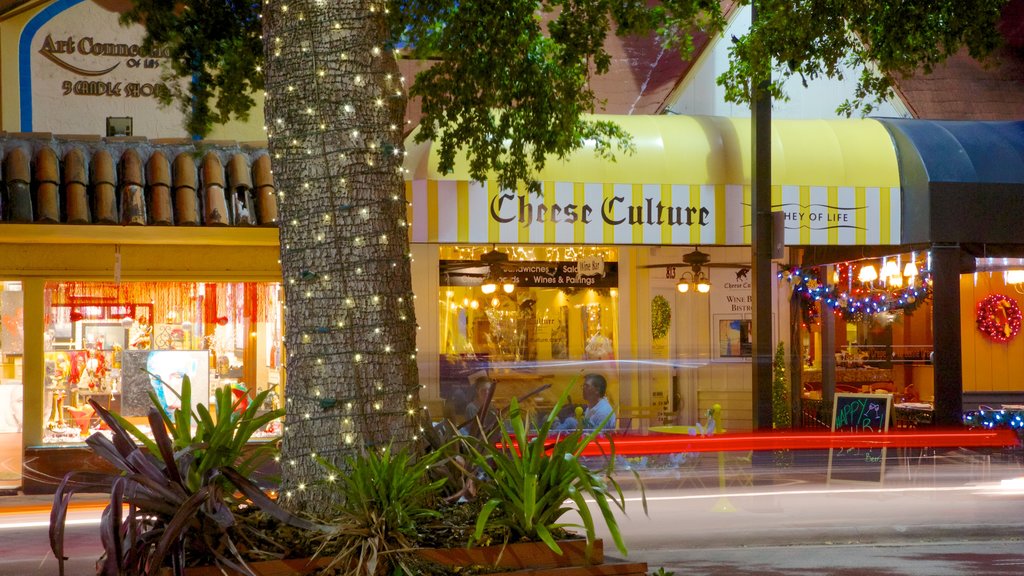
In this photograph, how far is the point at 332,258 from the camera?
5418 mm

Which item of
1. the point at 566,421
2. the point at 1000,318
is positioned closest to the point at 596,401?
the point at 566,421

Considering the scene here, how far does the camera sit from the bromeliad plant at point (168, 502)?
180 inches

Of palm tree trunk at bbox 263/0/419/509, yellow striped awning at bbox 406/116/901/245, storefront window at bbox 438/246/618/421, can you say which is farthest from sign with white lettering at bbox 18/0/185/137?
palm tree trunk at bbox 263/0/419/509

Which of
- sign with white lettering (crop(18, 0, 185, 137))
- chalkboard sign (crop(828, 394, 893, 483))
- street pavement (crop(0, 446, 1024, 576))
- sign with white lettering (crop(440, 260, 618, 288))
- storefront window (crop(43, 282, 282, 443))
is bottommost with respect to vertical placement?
street pavement (crop(0, 446, 1024, 576))

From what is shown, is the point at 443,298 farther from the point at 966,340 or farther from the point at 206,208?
the point at 966,340

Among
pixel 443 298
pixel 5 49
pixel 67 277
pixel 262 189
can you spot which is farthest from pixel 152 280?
pixel 443 298

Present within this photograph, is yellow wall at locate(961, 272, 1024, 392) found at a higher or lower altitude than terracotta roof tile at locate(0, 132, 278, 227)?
lower

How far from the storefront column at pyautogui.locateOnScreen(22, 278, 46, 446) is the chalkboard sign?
905cm

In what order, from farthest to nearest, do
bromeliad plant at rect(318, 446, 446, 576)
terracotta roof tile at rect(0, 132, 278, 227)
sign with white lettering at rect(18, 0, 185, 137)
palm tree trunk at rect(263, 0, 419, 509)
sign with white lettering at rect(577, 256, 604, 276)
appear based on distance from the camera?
1. sign with white lettering at rect(577, 256, 604, 276)
2. sign with white lettering at rect(18, 0, 185, 137)
3. terracotta roof tile at rect(0, 132, 278, 227)
4. palm tree trunk at rect(263, 0, 419, 509)
5. bromeliad plant at rect(318, 446, 446, 576)

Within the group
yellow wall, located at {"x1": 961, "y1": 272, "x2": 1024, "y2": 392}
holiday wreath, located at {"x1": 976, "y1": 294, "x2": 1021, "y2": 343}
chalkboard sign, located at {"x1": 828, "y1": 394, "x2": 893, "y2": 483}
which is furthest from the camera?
yellow wall, located at {"x1": 961, "y1": 272, "x2": 1024, "y2": 392}

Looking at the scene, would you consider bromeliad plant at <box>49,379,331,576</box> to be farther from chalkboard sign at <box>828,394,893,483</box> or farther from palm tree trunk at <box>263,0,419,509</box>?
chalkboard sign at <box>828,394,893,483</box>

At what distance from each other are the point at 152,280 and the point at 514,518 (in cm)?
969

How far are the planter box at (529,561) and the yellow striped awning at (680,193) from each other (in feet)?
29.7

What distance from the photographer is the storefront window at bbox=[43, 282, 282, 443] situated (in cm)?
1354
